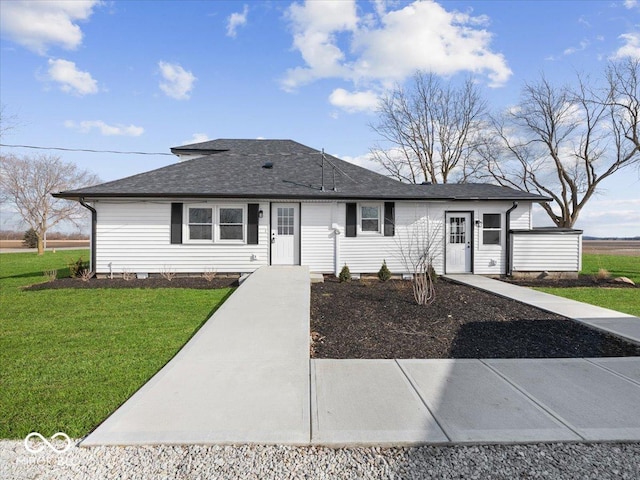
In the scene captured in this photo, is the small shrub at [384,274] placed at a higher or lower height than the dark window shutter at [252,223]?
lower

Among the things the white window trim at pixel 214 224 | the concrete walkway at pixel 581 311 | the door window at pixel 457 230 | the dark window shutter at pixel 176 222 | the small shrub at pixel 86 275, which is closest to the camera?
the concrete walkway at pixel 581 311

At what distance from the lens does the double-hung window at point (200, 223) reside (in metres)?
11.2

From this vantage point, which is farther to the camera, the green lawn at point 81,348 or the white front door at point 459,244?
the white front door at point 459,244

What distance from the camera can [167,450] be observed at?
246cm

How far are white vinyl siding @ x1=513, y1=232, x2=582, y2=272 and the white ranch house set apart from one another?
34 mm

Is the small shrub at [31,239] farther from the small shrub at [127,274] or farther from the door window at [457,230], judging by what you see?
the door window at [457,230]

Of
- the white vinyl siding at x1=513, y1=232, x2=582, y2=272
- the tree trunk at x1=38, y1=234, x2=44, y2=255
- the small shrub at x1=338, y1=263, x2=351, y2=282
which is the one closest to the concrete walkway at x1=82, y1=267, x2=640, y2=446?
the small shrub at x1=338, y1=263, x2=351, y2=282

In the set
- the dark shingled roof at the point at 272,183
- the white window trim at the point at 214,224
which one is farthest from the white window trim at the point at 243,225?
the dark shingled roof at the point at 272,183

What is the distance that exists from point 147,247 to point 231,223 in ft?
9.08

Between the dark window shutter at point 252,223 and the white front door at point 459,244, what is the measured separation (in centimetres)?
651

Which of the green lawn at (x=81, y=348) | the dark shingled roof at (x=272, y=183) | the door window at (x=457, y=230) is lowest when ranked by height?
the green lawn at (x=81, y=348)

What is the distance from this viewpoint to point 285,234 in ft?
37.6

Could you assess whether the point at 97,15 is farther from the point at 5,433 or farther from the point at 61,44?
the point at 5,433

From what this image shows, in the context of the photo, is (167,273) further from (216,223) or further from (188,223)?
(216,223)
